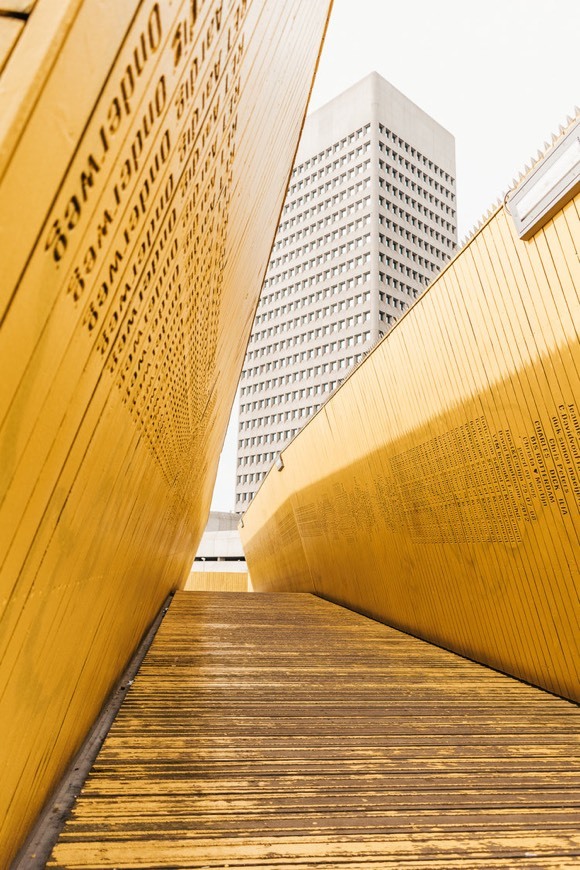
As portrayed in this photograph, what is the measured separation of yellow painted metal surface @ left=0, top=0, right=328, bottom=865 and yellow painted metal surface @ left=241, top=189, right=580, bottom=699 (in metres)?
2.36

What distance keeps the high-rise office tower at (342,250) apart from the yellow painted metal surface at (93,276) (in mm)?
68808

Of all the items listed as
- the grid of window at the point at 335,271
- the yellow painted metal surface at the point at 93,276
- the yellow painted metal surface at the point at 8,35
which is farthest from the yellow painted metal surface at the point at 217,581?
the grid of window at the point at 335,271

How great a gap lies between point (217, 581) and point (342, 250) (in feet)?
172

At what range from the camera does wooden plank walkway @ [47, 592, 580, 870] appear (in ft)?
8.45

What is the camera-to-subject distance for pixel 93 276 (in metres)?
1.44

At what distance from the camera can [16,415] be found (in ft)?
4.24

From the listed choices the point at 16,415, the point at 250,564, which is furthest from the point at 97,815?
the point at 250,564

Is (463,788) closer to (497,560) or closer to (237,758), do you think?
(237,758)

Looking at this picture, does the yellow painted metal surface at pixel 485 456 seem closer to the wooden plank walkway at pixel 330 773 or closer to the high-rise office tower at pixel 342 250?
the wooden plank walkway at pixel 330 773

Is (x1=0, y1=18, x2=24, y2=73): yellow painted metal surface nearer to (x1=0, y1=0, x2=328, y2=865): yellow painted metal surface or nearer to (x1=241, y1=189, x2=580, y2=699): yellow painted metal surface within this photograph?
(x1=0, y1=0, x2=328, y2=865): yellow painted metal surface

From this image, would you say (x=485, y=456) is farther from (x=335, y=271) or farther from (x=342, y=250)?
(x=342, y=250)

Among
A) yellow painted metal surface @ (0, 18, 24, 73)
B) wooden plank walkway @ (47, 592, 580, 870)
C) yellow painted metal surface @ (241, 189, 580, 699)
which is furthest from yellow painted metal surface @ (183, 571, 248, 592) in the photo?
yellow painted metal surface @ (0, 18, 24, 73)

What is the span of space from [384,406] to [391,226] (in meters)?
73.1

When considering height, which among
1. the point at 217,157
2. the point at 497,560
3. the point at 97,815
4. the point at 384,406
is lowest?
the point at 97,815
